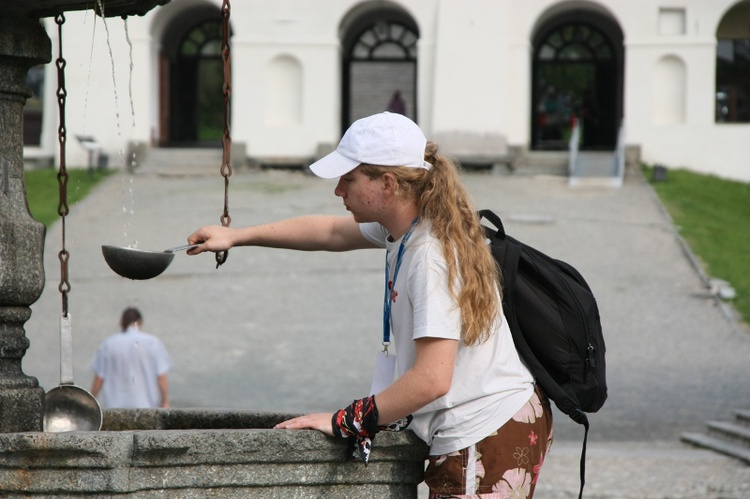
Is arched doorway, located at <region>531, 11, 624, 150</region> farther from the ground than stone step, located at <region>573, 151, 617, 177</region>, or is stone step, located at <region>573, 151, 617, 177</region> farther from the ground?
arched doorway, located at <region>531, 11, 624, 150</region>

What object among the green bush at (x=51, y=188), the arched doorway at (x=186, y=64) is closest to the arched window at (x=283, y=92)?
the arched doorway at (x=186, y=64)

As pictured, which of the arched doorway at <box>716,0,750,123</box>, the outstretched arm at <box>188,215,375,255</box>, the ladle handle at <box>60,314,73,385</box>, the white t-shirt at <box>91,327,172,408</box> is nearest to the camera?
the outstretched arm at <box>188,215,375,255</box>

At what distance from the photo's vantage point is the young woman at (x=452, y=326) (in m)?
2.92

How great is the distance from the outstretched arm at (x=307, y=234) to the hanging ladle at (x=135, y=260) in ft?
0.36

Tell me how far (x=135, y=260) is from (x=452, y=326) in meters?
1.05

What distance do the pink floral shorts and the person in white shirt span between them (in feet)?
18.8

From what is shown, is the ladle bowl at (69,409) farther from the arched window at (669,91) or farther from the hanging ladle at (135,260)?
the arched window at (669,91)

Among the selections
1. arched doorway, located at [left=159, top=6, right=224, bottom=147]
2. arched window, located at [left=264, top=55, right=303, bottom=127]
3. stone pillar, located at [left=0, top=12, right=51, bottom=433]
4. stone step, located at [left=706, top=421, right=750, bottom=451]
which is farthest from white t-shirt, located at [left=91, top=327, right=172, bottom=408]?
arched doorway, located at [left=159, top=6, right=224, bottom=147]

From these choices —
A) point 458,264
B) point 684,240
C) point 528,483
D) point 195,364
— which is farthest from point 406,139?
point 684,240

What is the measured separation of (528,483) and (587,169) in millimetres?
23915

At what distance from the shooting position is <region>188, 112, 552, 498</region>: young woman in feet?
9.58

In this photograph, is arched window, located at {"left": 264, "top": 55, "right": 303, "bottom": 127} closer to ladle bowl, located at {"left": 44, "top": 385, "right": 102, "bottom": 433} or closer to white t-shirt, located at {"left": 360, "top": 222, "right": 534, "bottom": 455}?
ladle bowl, located at {"left": 44, "top": 385, "right": 102, "bottom": 433}

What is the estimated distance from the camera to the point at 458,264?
295 centimetres

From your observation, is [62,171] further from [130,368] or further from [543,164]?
[543,164]
